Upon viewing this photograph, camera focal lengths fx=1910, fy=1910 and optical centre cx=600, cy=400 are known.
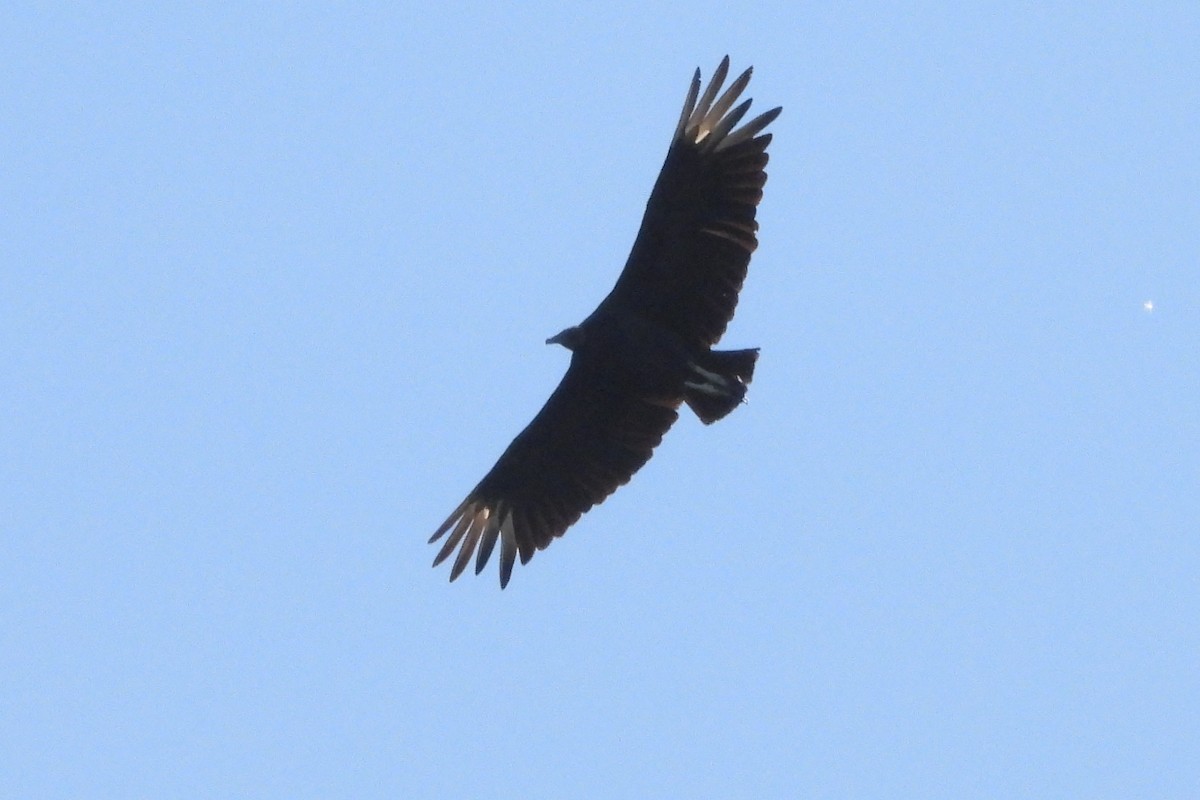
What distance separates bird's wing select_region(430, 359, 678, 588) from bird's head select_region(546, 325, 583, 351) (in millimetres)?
206

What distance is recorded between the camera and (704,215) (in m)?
12.7

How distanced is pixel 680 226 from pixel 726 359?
3.09 feet

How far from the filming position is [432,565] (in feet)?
45.3

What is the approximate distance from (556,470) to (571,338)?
3.67ft

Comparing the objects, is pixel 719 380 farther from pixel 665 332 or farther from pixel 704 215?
pixel 704 215

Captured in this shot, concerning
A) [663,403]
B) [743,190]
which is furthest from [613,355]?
[743,190]

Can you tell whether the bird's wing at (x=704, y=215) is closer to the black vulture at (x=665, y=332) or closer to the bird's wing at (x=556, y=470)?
the black vulture at (x=665, y=332)

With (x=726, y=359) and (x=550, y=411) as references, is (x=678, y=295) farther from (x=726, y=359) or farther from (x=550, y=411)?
(x=550, y=411)

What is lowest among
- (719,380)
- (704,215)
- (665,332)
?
(719,380)

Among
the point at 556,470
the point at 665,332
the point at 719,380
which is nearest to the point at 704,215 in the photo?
the point at 665,332

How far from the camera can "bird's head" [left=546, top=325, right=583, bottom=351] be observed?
43.1 ft

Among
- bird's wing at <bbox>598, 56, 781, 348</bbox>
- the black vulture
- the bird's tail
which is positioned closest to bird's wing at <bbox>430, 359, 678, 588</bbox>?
the black vulture

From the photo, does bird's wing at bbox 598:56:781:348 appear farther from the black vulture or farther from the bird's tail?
the bird's tail

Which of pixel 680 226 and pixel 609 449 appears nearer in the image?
pixel 680 226
